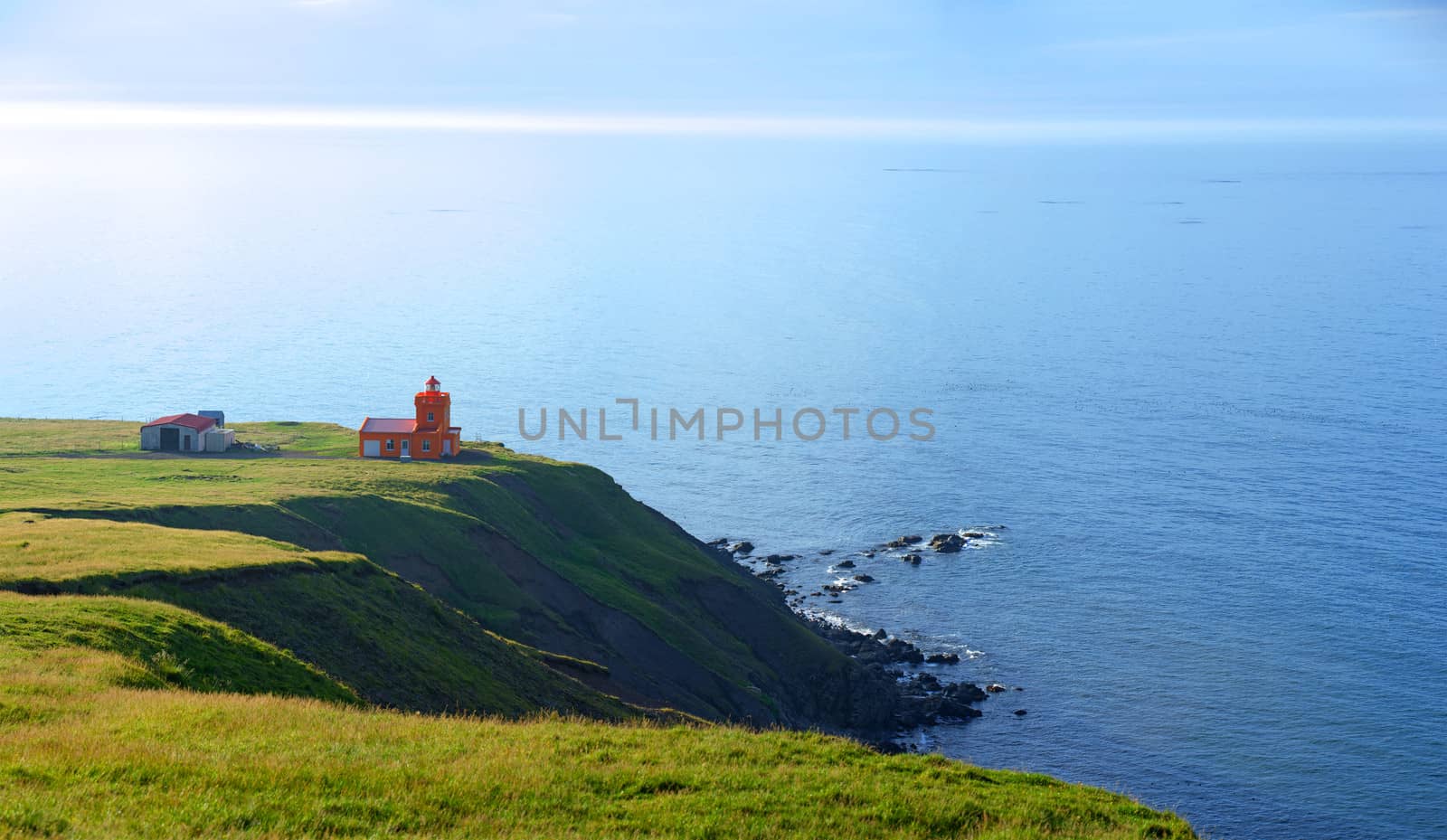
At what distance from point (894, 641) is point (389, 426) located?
40.5 meters

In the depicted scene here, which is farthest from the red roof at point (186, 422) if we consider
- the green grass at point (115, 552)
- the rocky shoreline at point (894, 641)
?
Answer: the rocky shoreline at point (894, 641)

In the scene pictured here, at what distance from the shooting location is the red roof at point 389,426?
3757 inches

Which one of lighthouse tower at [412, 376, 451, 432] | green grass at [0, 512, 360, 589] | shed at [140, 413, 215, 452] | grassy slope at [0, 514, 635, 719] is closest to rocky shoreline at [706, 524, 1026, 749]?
lighthouse tower at [412, 376, 451, 432]

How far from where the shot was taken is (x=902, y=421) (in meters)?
165

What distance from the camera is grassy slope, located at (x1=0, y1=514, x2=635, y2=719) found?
1688 inches

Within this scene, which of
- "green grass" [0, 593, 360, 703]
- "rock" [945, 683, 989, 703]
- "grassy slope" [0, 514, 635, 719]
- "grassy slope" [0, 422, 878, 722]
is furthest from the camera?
"rock" [945, 683, 989, 703]

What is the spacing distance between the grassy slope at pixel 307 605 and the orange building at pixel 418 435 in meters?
38.9

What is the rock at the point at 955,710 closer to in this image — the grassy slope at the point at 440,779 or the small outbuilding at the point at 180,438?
the grassy slope at the point at 440,779

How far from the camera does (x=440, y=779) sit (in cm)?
2559

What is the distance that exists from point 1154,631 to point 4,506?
72549 mm

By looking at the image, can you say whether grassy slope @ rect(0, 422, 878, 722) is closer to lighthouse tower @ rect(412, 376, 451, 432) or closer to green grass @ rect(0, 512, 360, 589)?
lighthouse tower @ rect(412, 376, 451, 432)

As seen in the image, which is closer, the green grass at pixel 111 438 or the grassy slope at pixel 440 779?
the grassy slope at pixel 440 779

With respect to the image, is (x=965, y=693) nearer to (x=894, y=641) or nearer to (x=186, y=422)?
(x=894, y=641)

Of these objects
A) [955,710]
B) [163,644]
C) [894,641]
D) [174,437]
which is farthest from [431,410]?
[163,644]
